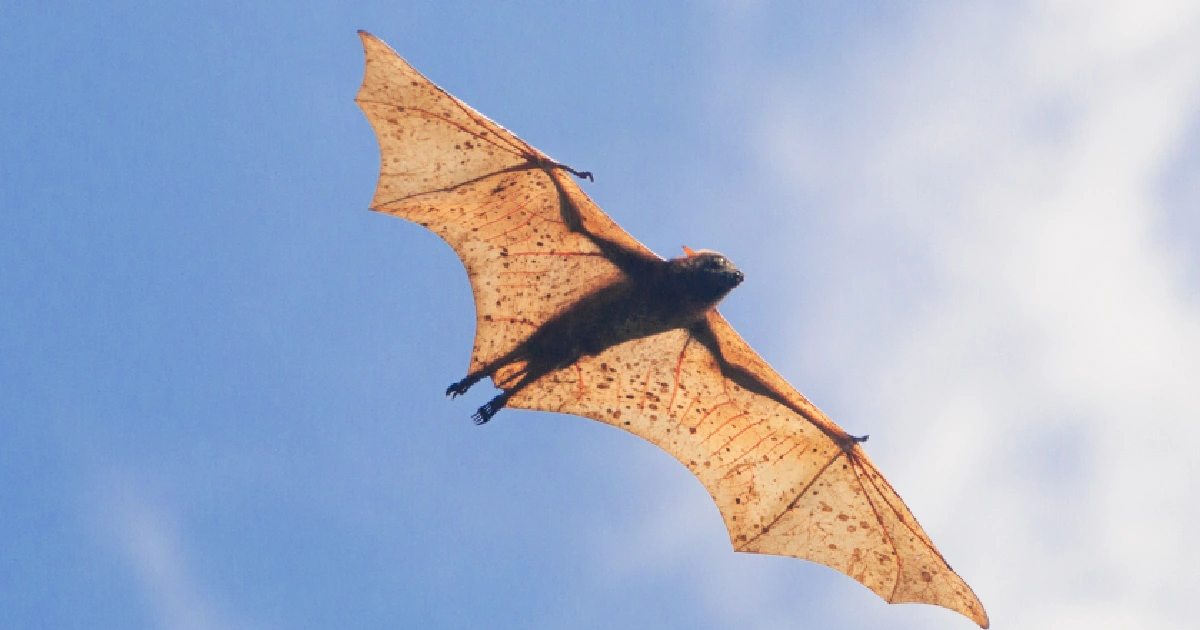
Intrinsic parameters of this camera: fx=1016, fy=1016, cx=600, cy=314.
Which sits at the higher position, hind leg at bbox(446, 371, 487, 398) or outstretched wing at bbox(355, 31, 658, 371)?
outstretched wing at bbox(355, 31, 658, 371)

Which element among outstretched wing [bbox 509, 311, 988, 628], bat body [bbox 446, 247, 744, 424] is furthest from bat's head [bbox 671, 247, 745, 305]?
outstretched wing [bbox 509, 311, 988, 628]

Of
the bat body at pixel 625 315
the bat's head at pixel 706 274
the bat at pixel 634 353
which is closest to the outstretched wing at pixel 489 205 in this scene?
the bat at pixel 634 353

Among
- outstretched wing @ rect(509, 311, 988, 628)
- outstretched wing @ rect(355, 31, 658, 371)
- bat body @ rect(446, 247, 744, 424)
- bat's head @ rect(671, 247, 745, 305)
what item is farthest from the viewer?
outstretched wing @ rect(509, 311, 988, 628)

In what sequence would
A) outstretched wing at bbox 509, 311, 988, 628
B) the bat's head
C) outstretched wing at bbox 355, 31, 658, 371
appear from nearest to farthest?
Answer: outstretched wing at bbox 355, 31, 658, 371, the bat's head, outstretched wing at bbox 509, 311, 988, 628

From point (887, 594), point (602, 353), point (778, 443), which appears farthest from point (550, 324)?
point (887, 594)

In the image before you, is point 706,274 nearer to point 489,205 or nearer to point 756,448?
point 489,205

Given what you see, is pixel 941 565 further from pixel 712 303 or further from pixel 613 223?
pixel 613 223

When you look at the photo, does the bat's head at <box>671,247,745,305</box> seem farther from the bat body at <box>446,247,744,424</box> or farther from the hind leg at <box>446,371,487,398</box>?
the hind leg at <box>446,371,487,398</box>
